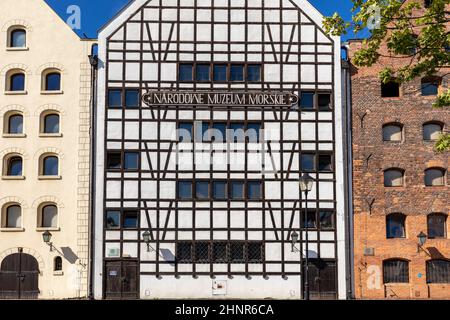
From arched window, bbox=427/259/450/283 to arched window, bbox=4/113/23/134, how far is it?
2106cm

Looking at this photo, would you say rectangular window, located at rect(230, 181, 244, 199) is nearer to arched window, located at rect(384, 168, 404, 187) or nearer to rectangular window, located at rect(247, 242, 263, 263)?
rectangular window, located at rect(247, 242, 263, 263)

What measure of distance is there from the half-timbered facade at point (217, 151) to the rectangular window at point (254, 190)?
0.05m

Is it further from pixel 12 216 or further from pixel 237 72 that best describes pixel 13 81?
pixel 237 72

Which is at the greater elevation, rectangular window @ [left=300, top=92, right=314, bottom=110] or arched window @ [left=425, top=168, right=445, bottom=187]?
rectangular window @ [left=300, top=92, right=314, bottom=110]

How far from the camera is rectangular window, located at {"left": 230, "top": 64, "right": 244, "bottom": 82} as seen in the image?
2939 centimetres

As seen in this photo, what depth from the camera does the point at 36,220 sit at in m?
29.2

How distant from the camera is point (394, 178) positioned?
2947cm

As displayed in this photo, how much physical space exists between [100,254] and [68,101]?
25.6 ft

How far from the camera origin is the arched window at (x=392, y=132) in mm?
29766

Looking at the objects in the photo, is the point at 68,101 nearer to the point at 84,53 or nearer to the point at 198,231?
the point at 84,53

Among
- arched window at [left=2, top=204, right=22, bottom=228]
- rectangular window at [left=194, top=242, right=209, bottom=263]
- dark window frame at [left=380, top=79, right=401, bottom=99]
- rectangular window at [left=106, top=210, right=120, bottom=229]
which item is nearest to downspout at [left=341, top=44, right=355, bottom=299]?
dark window frame at [left=380, top=79, right=401, bottom=99]

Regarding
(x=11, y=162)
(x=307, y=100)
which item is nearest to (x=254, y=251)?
(x=307, y=100)

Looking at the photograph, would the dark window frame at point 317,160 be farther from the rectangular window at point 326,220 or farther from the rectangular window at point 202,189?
the rectangular window at point 202,189
